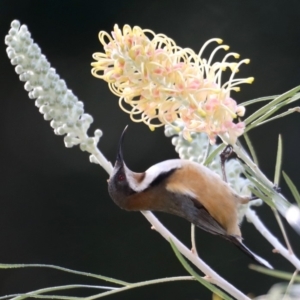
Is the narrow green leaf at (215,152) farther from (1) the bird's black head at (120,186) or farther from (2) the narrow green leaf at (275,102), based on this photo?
(1) the bird's black head at (120,186)

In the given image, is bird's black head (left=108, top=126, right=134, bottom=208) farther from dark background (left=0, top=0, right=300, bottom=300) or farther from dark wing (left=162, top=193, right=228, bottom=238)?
dark background (left=0, top=0, right=300, bottom=300)

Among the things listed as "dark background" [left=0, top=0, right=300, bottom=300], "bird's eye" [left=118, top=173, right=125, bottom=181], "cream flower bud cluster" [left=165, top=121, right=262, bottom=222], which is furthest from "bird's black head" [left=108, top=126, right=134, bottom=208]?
"dark background" [left=0, top=0, right=300, bottom=300]

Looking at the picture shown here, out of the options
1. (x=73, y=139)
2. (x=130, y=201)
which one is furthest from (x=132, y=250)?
(x=73, y=139)

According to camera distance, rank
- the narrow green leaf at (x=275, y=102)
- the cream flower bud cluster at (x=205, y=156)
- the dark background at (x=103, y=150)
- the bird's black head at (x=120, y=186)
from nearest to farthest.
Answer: the narrow green leaf at (x=275, y=102), the cream flower bud cluster at (x=205, y=156), the bird's black head at (x=120, y=186), the dark background at (x=103, y=150)

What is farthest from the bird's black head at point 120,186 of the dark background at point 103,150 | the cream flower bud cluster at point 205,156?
the dark background at point 103,150

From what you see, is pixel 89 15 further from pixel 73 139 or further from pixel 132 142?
pixel 73 139

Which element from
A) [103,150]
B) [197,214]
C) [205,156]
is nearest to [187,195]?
[197,214]
